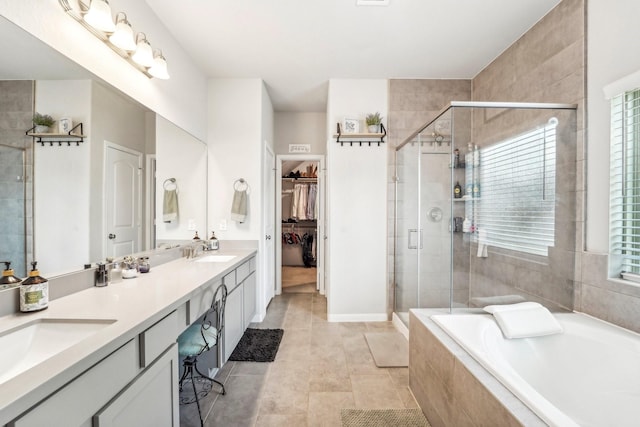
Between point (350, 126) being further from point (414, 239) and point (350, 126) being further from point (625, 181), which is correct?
point (625, 181)

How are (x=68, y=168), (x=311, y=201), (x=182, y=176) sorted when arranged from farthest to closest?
(x=311, y=201)
(x=182, y=176)
(x=68, y=168)

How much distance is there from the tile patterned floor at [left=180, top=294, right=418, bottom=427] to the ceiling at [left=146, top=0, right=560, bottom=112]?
2.71 meters

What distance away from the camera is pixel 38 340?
109 cm

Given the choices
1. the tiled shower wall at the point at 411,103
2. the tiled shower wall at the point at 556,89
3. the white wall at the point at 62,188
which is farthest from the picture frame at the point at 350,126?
the white wall at the point at 62,188

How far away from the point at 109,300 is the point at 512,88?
137 inches

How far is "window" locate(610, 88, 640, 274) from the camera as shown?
1604 mm

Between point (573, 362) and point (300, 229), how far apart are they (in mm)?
5131

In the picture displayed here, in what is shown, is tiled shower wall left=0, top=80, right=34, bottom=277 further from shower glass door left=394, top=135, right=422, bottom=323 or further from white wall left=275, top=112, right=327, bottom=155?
white wall left=275, top=112, right=327, bottom=155

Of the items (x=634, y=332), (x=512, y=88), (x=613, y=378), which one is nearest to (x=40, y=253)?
(x=613, y=378)

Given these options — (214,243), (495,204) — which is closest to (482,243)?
(495,204)

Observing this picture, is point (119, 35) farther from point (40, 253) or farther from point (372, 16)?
point (372, 16)

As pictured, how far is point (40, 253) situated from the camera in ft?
4.44

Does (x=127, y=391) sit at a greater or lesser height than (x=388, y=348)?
greater

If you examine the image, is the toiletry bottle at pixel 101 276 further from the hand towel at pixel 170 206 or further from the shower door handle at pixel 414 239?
the shower door handle at pixel 414 239
